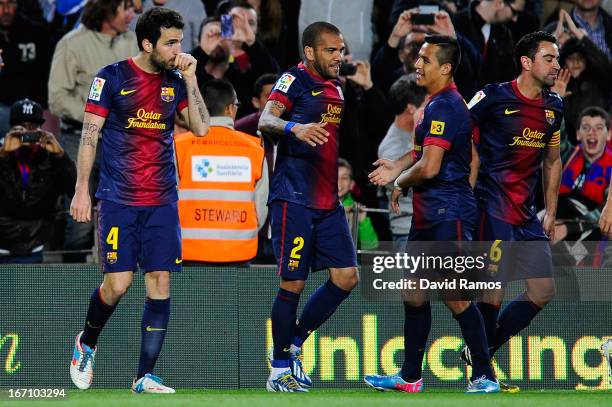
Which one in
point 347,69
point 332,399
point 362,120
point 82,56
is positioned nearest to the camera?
point 332,399

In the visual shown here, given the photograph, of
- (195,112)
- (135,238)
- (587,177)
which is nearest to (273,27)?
(587,177)

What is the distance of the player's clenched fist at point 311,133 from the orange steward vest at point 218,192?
177cm

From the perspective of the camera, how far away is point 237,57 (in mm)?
11781

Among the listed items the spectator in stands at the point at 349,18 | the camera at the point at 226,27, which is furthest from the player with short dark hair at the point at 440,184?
the spectator in stands at the point at 349,18

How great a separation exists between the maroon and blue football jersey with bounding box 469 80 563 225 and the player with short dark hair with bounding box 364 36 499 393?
0.36 meters

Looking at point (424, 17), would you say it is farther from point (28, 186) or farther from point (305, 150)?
point (28, 186)

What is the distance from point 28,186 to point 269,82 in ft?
7.49

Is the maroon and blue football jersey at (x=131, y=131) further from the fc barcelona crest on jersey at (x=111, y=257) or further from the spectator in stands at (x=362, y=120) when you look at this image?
the spectator in stands at (x=362, y=120)

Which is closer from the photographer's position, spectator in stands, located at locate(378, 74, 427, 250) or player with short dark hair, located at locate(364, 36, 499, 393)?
player with short dark hair, located at locate(364, 36, 499, 393)

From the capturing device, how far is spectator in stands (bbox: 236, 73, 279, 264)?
10.6 m

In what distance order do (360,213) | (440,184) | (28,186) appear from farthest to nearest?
(360,213) < (28,186) < (440,184)

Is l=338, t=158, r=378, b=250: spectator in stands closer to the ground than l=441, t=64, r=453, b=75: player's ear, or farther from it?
closer to the ground

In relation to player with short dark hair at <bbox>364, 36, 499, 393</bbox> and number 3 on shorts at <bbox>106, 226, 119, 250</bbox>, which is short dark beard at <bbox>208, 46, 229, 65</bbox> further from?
number 3 on shorts at <bbox>106, 226, 119, 250</bbox>

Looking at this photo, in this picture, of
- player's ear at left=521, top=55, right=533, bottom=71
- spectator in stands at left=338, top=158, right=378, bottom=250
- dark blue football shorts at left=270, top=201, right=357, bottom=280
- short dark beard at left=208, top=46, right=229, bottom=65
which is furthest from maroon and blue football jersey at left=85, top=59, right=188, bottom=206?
short dark beard at left=208, top=46, right=229, bottom=65
